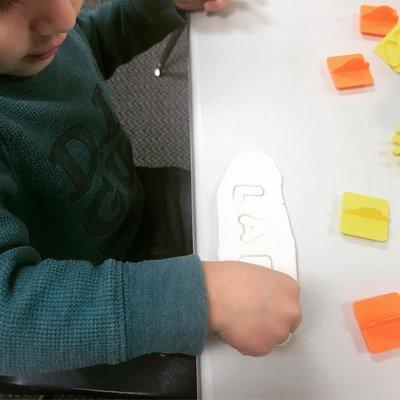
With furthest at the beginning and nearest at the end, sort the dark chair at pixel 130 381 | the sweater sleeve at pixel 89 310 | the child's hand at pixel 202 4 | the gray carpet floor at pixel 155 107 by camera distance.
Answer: the gray carpet floor at pixel 155 107
the child's hand at pixel 202 4
the dark chair at pixel 130 381
the sweater sleeve at pixel 89 310

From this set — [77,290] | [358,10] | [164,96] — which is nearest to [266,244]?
[77,290]

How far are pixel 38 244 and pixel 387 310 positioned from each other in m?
0.33

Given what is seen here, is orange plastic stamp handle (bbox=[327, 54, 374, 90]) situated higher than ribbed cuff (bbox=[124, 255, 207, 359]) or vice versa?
orange plastic stamp handle (bbox=[327, 54, 374, 90])

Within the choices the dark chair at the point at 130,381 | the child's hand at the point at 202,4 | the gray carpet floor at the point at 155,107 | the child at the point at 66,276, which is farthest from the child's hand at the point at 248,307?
the gray carpet floor at the point at 155,107

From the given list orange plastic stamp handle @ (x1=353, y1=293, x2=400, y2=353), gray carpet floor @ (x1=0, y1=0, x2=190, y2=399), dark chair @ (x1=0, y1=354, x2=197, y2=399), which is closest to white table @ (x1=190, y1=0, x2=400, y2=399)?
orange plastic stamp handle @ (x1=353, y1=293, x2=400, y2=353)

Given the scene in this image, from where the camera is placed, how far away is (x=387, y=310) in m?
0.39

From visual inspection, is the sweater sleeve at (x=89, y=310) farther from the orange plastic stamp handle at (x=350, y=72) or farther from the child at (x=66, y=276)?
the orange plastic stamp handle at (x=350, y=72)

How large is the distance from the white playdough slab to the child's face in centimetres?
19

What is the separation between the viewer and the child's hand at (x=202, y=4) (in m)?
0.57

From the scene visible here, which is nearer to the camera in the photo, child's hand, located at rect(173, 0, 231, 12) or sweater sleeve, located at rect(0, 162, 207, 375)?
sweater sleeve, located at rect(0, 162, 207, 375)

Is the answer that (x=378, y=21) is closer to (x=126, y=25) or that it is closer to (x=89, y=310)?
(x=126, y=25)

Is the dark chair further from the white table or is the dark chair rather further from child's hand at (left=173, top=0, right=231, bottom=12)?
child's hand at (left=173, top=0, right=231, bottom=12)

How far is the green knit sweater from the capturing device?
0.34m

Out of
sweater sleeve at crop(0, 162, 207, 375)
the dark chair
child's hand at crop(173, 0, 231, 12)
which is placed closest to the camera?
sweater sleeve at crop(0, 162, 207, 375)
